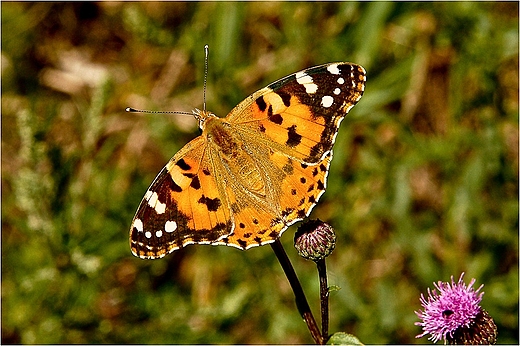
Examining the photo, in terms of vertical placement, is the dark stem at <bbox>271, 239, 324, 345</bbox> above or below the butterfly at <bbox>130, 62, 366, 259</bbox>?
below

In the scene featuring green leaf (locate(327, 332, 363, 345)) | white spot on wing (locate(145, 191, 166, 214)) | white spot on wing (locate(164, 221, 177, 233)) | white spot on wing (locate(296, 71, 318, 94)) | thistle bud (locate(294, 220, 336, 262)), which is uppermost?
white spot on wing (locate(296, 71, 318, 94))

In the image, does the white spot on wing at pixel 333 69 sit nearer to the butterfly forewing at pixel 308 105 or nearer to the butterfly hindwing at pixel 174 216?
the butterfly forewing at pixel 308 105

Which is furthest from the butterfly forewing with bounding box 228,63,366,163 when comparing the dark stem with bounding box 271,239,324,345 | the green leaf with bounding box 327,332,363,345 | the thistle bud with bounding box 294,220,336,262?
the green leaf with bounding box 327,332,363,345

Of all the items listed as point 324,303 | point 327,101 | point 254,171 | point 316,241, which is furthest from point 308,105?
point 324,303

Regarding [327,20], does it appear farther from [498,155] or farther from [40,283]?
[40,283]

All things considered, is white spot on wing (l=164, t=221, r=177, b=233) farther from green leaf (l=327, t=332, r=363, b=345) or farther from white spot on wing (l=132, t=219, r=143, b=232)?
green leaf (l=327, t=332, r=363, b=345)

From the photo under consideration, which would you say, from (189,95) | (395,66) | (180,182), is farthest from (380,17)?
(180,182)

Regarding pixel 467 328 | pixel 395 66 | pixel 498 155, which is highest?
pixel 395 66

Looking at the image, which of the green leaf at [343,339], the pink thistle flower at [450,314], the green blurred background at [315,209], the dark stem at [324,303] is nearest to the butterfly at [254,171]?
the dark stem at [324,303]
